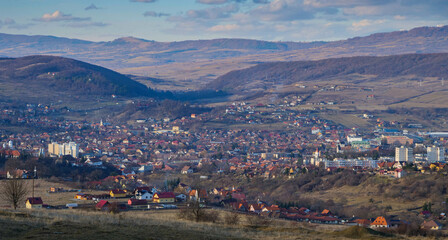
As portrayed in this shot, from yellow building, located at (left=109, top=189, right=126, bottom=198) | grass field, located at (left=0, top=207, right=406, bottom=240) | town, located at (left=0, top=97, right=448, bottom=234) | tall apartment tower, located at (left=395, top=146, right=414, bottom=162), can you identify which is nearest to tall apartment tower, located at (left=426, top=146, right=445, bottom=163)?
town, located at (left=0, top=97, right=448, bottom=234)

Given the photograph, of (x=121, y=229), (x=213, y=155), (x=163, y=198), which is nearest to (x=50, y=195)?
(x=163, y=198)

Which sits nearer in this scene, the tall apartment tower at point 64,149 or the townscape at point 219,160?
the townscape at point 219,160

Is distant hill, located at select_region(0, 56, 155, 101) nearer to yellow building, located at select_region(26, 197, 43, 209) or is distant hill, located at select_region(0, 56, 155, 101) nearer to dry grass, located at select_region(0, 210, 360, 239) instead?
yellow building, located at select_region(26, 197, 43, 209)

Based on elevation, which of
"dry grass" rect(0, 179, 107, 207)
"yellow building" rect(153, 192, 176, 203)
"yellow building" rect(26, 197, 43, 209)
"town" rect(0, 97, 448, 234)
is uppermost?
"yellow building" rect(26, 197, 43, 209)

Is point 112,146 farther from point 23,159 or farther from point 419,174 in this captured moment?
point 419,174

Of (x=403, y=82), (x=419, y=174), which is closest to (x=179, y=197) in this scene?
(x=419, y=174)

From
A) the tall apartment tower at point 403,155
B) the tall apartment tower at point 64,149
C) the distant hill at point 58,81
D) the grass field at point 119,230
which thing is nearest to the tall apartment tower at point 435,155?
the tall apartment tower at point 403,155

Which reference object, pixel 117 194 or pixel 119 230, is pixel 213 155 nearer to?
pixel 117 194

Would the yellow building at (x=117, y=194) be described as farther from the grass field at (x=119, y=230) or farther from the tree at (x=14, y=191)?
the grass field at (x=119, y=230)
